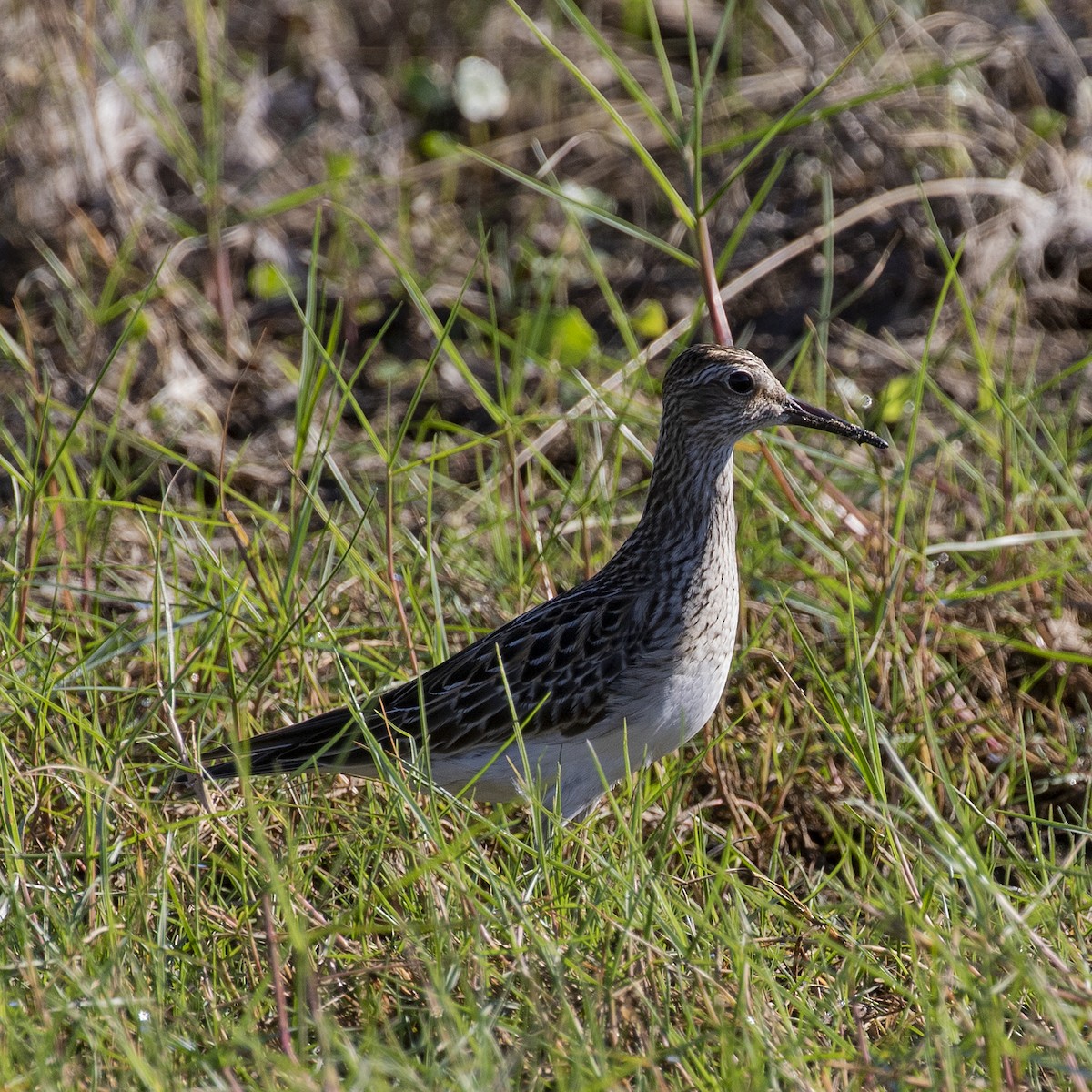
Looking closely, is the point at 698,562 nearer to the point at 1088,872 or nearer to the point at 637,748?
the point at 637,748

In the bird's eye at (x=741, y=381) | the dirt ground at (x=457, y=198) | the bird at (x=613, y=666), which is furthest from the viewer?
the dirt ground at (x=457, y=198)

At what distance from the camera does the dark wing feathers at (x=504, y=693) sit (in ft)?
14.5

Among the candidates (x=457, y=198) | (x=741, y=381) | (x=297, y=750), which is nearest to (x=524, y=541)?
(x=741, y=381)

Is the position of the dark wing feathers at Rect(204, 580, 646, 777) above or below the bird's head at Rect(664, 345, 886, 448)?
below

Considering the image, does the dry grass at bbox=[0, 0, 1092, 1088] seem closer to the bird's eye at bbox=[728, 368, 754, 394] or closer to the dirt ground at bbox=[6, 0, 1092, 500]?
the dirt ground at bbox=[6, 0, 1092, 500]

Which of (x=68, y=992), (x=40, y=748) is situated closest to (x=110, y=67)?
(x=40, y=748)

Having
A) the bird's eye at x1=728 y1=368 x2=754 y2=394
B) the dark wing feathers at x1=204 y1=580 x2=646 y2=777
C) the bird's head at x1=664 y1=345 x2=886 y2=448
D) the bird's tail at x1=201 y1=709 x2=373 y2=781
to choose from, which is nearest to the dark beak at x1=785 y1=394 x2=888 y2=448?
the bird's head at x1=664 y1=345 x2=886 y2=448

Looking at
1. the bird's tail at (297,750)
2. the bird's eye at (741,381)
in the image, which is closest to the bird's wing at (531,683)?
the bird's tail at (297,750)

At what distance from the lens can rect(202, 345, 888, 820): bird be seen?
14.6 ft

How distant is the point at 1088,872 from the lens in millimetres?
3365

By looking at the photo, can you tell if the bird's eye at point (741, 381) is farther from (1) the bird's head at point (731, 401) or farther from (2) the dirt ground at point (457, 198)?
(2) the dirt ground at point (457, 198)

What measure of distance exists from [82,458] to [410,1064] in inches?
164

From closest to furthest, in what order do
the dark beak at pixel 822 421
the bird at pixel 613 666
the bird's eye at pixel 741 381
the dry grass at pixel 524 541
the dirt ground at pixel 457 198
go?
the dry grass at pixel 524 541 < the bird at pixel 613 666 < the bird's eye at pixel 741 381 < the dark beak at pixel 822 421 < the dirt ground at pixel 457 198

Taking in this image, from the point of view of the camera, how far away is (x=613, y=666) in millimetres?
4492
